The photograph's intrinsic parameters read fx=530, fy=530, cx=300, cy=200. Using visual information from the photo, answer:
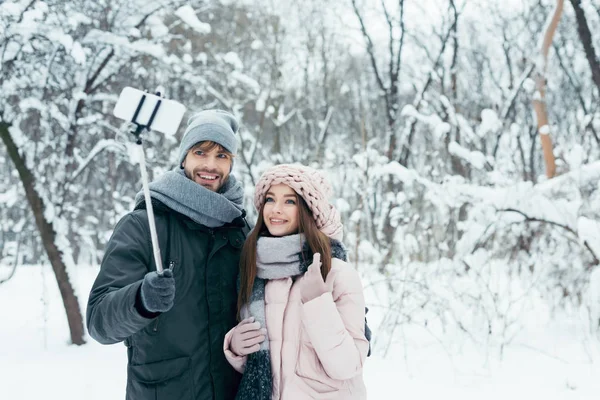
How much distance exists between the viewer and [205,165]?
83.4 inches

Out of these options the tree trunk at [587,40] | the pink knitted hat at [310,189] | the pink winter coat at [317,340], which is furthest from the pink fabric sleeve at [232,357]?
the tree trunk at [587,40]

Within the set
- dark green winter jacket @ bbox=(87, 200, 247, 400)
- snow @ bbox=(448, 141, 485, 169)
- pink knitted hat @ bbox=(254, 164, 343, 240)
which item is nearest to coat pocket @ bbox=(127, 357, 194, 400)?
dark green winter jacket @ bbox=(87, 200, 247, 400)

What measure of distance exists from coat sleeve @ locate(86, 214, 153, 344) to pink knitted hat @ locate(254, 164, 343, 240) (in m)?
0.50

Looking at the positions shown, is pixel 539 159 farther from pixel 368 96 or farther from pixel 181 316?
pixel 181 316

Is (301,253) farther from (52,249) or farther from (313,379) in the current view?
(52,249)

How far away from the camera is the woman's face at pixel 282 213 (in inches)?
79.7

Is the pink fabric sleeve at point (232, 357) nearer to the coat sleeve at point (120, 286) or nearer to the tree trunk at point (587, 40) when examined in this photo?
the coat sleeve at point (120, 286)

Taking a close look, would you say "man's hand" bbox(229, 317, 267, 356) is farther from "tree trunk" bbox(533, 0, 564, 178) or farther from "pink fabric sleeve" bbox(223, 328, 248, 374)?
"tree trunk" bbox(533, 0, 564, 178)

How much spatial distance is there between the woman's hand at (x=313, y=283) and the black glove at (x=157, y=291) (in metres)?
0.46

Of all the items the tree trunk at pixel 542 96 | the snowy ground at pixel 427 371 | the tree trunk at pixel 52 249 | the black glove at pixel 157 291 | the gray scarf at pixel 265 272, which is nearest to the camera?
the black glove at pixel 157 291

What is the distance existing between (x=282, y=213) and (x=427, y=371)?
3069 millimetres

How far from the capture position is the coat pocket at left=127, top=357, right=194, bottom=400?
Result: 180 centimetres

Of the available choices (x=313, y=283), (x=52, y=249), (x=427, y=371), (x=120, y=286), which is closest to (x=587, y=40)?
(x=427, y=371)

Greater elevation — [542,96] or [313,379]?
[542,96]
